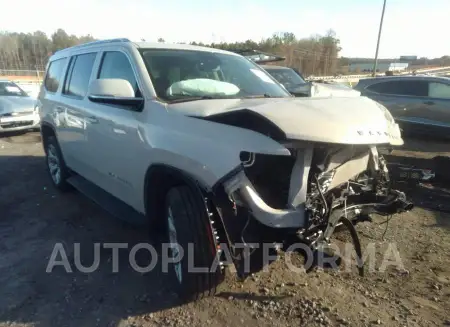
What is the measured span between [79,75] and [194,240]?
299 cm

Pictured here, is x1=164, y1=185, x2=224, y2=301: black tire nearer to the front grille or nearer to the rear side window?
the rear side window

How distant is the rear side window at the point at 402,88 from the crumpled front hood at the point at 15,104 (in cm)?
907

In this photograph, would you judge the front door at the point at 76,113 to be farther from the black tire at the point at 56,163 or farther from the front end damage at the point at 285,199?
the front end damage at the point at 285,199

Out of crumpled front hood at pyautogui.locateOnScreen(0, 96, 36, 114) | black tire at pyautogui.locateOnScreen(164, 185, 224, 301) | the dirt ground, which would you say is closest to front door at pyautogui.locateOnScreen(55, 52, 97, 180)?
the dirt ground

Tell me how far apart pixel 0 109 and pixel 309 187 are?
32.6 feet

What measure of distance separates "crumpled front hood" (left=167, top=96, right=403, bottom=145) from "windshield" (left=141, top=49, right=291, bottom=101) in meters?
0.34

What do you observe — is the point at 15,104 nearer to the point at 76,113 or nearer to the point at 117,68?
the point at 76,113

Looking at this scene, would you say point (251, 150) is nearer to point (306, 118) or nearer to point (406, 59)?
point (306, 118)

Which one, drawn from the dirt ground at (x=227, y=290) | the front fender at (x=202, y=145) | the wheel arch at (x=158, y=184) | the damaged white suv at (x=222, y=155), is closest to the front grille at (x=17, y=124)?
the dirt ground at (x=227, y=290)

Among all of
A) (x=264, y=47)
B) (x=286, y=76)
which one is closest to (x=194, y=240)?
(x=286, y=76)

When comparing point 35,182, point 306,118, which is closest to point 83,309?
point 306,118

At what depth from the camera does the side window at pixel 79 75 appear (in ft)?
14.2

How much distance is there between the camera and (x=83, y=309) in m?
2.89

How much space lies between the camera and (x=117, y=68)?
144 inches
